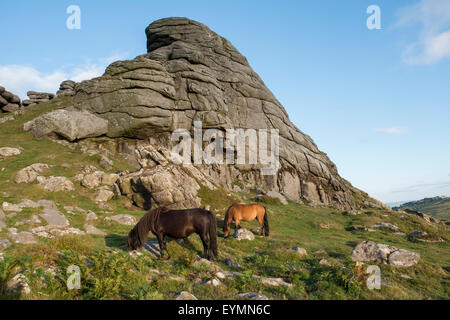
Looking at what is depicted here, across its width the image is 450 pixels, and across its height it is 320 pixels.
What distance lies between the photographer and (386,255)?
44.4 ft

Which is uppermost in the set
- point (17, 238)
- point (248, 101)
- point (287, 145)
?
point (248, 101)

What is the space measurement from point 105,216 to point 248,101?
129 ft

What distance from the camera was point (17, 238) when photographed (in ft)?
40.0

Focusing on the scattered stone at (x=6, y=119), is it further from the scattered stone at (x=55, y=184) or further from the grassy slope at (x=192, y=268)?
the scattered stone at (x=55, y=184)

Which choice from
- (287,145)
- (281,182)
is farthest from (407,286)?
(287,145)

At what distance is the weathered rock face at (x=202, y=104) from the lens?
4097 centimetres

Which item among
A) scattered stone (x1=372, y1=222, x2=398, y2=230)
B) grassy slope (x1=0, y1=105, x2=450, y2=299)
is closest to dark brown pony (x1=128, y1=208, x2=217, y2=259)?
grassy slope (x1=0, y1=105, x2=450, y2=299)

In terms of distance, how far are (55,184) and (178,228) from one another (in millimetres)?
16670

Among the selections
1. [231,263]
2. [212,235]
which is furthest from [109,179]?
[231,263]

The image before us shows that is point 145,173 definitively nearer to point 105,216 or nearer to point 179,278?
point 105,216

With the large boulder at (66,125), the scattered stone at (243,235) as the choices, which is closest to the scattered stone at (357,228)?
the scattered stone at (243,235)

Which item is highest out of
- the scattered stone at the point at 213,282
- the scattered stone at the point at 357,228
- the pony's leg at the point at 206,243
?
the pony's leg at the point at 206,243

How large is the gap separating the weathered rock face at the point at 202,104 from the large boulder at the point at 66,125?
0.92 feet

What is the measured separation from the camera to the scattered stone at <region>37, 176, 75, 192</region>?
22.9 meters
